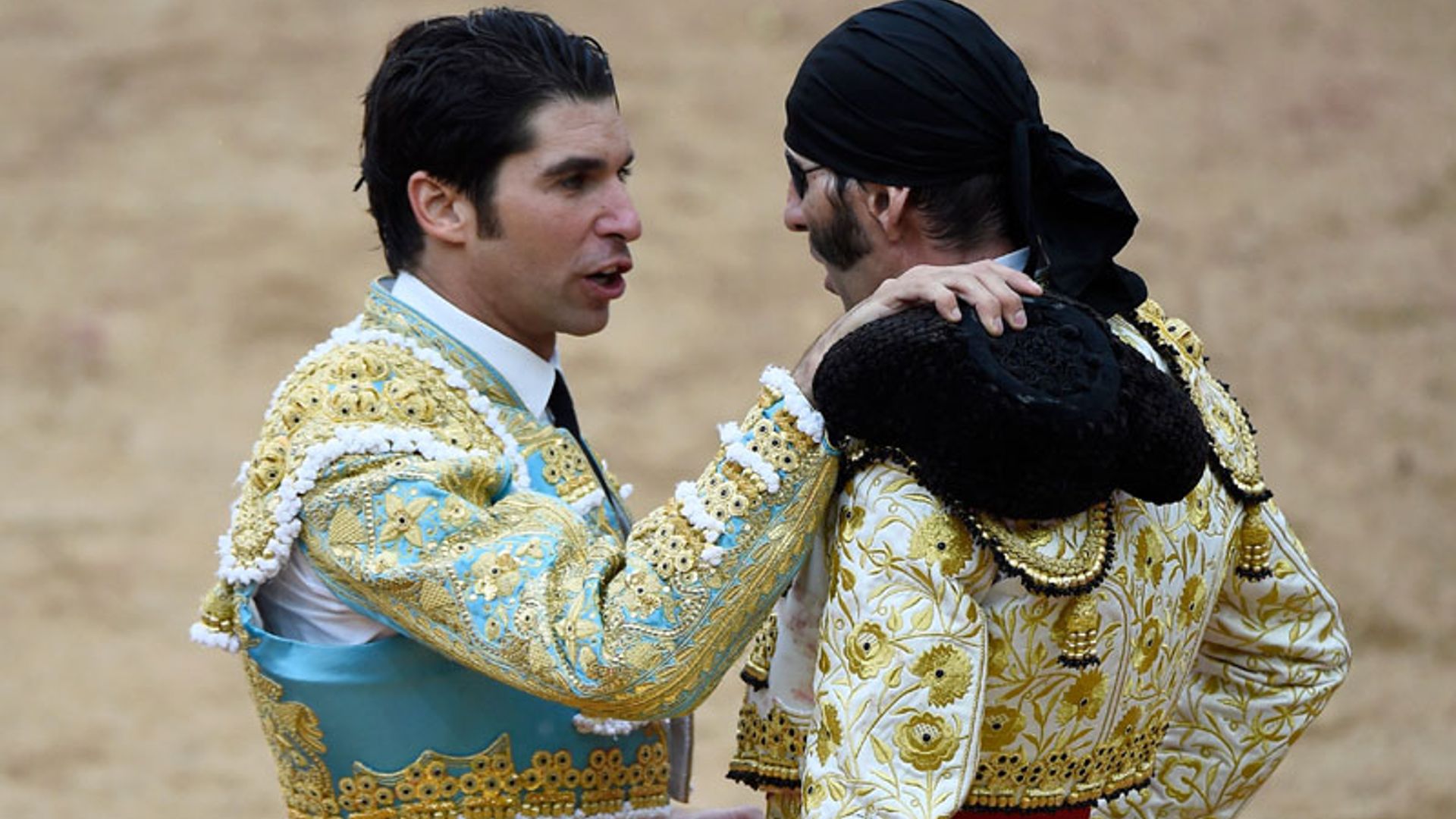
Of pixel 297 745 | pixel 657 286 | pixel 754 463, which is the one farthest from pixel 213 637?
pixel 657 286

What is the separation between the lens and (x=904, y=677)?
2348 millimetres

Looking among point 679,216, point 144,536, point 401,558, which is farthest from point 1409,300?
point 401,558

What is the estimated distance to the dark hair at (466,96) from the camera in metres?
2.99

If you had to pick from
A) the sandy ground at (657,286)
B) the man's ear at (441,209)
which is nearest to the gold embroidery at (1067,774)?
the man's ear at (441,209)

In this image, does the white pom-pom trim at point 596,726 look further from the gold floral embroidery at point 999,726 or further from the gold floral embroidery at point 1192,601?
the gold floral embroidery at point 1192,601

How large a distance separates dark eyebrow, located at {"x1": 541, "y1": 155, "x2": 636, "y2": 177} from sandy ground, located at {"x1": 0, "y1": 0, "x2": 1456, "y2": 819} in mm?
3668

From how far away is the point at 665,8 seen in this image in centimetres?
1012

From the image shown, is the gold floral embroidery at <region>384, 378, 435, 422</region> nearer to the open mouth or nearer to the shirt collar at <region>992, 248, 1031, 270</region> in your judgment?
the open mouth

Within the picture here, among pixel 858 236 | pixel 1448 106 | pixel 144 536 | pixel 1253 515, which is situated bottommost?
pixel 1253 515

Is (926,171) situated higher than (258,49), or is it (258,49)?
(258,49)

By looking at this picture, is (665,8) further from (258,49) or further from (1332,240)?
(1332,240)

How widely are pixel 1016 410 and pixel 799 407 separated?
285 mm

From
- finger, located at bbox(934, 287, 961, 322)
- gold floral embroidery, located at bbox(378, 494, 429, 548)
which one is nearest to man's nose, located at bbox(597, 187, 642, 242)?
gold floral embroidery, located at bbox(378, 494, 429, 548)

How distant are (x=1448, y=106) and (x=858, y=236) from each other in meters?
7.95
